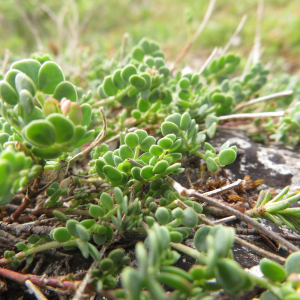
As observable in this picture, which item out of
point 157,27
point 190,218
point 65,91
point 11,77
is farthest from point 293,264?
point 157,27

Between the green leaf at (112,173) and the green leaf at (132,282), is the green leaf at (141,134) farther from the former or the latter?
the green leaf at (132,282)

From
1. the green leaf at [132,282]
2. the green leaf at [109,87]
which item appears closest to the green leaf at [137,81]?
the green leaf at [109,87]

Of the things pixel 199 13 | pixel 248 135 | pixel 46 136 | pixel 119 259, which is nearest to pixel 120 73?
pixel 46 136

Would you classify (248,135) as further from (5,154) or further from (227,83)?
(5,154)

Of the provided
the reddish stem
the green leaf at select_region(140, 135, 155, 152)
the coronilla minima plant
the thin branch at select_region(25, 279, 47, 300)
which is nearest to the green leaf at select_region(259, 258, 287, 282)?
the coronilla minima plant

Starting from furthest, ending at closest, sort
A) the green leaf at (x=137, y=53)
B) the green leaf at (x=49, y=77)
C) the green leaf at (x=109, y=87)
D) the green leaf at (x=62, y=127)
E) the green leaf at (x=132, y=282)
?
the green leaf at (x=137, y=53)
the green leaf at (x=109, y=87)
the green leaf at (x=49, y=77)
the green leaf at (x=62, y=127)
the green leaf at (x=132, y=282)

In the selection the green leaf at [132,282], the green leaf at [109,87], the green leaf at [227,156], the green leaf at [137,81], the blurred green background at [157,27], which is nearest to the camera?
the green leaf at [132,282]
